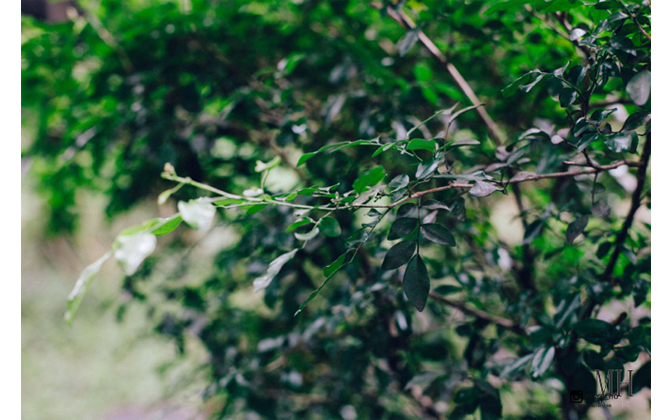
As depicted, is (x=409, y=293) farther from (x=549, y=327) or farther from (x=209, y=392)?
(x=209, y=392)

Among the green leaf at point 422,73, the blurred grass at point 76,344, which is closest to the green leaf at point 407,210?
the green leaf at point 422,73

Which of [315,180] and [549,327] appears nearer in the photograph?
[549,327]

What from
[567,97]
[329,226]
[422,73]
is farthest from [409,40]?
[329,226]

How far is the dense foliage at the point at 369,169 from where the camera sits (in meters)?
0.65

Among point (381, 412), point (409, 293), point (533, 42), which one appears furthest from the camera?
point (381, 412)

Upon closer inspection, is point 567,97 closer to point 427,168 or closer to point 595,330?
point 427,168

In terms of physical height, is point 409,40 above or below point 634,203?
above

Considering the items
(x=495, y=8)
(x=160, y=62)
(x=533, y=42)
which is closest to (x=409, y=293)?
(x=495, y=8)

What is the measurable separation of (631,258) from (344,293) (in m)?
0.46

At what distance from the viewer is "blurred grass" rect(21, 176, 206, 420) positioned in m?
2.76

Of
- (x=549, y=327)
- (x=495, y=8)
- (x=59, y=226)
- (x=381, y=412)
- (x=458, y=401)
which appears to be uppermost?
(x=495, y=8)

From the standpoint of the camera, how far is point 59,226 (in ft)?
4.93

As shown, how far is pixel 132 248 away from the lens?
0.35 metres

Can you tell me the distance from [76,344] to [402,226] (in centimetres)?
353
